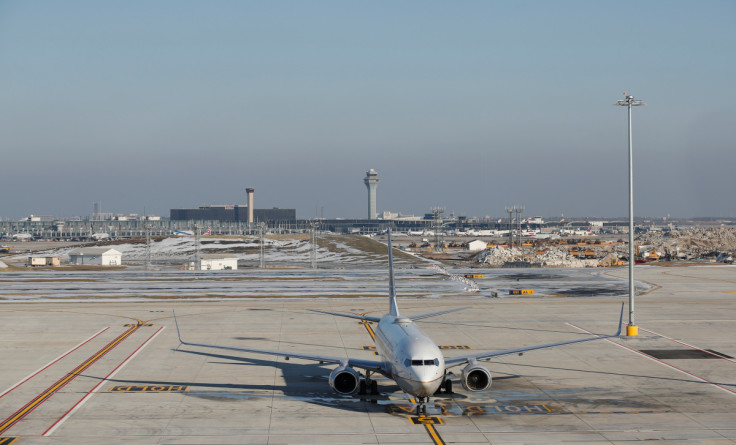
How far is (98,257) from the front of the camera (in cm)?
13975

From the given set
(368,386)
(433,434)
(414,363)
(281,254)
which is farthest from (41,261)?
(433,434)

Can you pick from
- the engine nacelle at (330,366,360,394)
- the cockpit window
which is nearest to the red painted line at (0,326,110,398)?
the engine nacelle at (330,366,360,394)

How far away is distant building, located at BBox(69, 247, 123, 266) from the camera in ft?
457

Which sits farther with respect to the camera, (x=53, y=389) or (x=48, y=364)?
(x=48, y=364)

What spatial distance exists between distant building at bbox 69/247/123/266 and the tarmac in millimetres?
76388

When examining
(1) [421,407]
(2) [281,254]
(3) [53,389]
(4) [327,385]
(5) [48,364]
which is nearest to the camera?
(1) [421,407]

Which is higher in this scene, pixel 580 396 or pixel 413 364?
pixel 413 364

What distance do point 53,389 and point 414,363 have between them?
19.6 metres

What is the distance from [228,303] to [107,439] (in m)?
46.9

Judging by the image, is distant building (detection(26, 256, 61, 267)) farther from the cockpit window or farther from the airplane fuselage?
the cockpit window

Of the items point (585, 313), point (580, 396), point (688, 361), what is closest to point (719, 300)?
point (585, 313)

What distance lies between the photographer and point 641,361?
40.9 metres

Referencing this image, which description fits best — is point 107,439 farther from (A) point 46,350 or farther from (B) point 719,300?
(B) point 719,300

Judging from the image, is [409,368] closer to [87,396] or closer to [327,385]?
[327,385]
